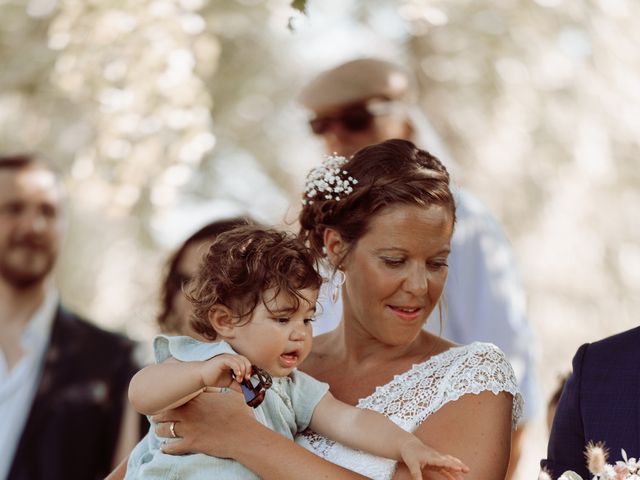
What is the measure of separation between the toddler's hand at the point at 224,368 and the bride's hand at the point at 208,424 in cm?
16

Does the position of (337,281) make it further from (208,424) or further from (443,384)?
(208,424)

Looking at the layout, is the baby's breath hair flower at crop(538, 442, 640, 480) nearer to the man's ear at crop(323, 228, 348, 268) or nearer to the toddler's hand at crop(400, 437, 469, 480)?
the toddler's hand at crop(400, 437, 469, 480)

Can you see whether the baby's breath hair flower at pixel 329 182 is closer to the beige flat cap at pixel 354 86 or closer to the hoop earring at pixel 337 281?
the hoop earring at pixel 337 281

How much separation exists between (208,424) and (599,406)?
106 centimetres

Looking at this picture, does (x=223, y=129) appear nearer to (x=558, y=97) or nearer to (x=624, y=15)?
(x=558, y=97)

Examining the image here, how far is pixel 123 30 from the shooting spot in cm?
757

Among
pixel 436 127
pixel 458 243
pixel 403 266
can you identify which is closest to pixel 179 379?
pixel 403 266

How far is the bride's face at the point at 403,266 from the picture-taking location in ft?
12.0

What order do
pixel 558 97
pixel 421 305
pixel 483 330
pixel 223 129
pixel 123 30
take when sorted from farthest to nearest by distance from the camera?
pixel 223 129
pixel 558 97
pixel 123 30
pixel 483 330
pixel 421 305

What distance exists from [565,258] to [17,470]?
6.02 metres

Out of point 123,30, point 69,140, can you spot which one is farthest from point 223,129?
point 123,30

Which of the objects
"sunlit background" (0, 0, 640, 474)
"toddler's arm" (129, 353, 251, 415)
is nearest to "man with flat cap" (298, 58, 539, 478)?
"toddler's arm" (129, 353, 251, 415)

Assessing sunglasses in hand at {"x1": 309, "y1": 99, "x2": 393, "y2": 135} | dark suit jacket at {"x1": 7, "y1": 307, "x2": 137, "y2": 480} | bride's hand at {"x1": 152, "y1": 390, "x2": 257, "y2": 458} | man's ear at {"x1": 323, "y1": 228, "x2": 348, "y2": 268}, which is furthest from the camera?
dark suit jacket at {"x1": 7, "y1": 307, "x2": 137, "y2": 480}

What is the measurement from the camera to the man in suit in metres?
5.93
